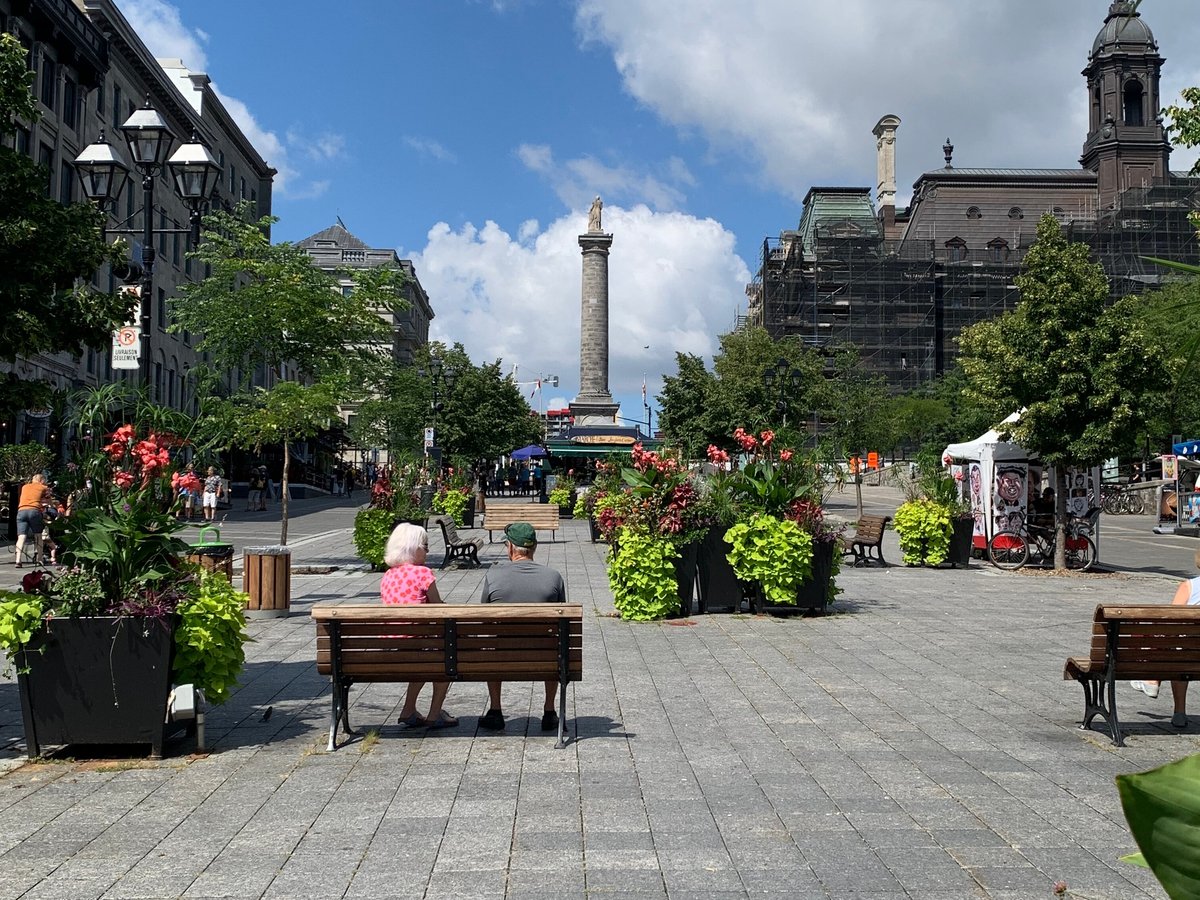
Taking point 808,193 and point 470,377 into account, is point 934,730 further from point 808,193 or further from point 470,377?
point 808,193

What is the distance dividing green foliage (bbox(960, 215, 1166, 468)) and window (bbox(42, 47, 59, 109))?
107 ft

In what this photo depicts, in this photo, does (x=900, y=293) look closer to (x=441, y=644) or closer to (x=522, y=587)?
(x=522, y=587)

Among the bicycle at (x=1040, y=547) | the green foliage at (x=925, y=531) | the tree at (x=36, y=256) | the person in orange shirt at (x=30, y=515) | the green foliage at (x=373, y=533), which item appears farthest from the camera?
the green foliage at (x=925, y=531)

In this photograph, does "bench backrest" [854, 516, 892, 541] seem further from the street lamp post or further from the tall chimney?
the tall chimney

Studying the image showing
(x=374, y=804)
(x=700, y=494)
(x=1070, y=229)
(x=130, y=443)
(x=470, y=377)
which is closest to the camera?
(x=374, y=804)

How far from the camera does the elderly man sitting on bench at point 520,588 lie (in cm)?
788

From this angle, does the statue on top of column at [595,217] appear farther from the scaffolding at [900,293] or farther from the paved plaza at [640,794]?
the paved plaza at [640,794]

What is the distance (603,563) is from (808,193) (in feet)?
301

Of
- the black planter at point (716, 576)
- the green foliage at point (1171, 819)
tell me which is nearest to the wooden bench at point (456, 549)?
the black planter at point (716, 576)

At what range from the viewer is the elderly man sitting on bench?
7.88 meters

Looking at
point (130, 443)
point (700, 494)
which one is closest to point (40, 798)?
point (130, 443)

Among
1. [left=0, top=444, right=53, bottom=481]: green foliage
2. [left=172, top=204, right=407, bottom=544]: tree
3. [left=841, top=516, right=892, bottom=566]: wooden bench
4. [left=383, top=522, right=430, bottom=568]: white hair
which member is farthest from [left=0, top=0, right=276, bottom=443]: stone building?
[left=383, top=522, right=430, bottom=568]: white hair

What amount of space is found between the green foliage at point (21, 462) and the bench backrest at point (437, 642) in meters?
19.9

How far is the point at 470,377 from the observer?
203 feet
